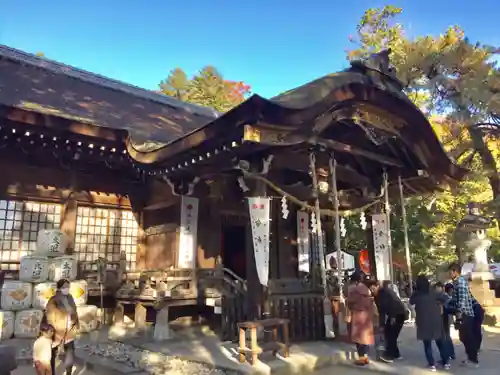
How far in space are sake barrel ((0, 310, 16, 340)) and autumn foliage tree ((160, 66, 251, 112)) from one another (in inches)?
961

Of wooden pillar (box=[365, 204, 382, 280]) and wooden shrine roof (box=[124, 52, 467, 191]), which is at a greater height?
wooden shrine roof (box=[124, 52, 467, 191])

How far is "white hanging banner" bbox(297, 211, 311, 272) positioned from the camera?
36.9 feet

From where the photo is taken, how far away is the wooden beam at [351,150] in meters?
7.72

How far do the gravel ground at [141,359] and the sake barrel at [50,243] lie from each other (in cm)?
173

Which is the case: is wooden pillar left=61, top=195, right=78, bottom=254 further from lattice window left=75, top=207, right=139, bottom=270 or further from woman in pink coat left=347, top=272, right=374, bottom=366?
woman in pink coat left=347, top=272, right=374, bottom=366

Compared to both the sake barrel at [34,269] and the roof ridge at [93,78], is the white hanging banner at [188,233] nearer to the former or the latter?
the sake barrel at [34,269]

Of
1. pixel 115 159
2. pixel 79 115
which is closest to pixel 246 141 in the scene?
pixel 115 159

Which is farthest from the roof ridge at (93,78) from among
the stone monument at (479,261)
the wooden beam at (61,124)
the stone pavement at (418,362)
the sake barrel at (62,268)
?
the stone pavement at (418,362)

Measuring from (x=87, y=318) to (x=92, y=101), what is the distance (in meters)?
6.58

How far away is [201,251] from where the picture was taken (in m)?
10.1

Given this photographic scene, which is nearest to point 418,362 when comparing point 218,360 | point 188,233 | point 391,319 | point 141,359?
point 391,319

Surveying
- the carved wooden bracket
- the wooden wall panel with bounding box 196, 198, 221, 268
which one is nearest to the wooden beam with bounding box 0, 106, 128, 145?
the carved wooden bracket

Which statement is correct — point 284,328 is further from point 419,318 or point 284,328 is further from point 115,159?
point 115,159

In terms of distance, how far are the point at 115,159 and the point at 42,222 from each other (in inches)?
84.4
